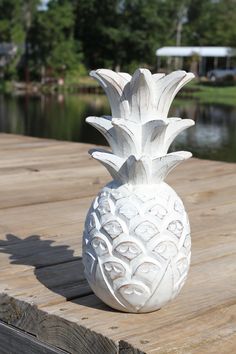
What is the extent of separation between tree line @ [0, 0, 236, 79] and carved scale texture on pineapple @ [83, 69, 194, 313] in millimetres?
34395

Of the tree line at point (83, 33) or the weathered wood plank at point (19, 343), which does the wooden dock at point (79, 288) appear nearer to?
the weathered wood plank at point (19, 343)

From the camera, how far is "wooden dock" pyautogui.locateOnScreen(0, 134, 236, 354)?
1.56 m

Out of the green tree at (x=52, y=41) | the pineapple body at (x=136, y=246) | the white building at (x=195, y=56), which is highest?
the pineapple body at (x=136, y=246)

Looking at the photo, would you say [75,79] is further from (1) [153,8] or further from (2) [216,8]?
(2) [216,8]

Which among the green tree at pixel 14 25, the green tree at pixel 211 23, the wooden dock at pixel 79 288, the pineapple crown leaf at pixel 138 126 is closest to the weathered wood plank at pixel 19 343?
the wooden dock at pixel 79 288

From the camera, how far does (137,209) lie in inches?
63.6

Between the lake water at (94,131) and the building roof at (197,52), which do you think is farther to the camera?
the building roof at (197,52)

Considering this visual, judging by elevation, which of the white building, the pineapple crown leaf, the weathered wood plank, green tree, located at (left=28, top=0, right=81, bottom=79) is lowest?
the white building

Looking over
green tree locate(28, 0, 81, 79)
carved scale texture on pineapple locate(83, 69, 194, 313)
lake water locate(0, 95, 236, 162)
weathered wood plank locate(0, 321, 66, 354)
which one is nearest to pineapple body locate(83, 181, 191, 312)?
carved scale texture on pineapple locate(83, 69, 194, 313)

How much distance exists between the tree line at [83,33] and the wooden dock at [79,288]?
109 ft

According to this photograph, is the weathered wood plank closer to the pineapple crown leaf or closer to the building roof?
the pineapple crown leaf

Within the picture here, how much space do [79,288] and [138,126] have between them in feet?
1.67

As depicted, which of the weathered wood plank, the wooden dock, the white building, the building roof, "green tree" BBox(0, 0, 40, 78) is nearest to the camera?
the wooden dock

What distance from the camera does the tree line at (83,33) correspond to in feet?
118
